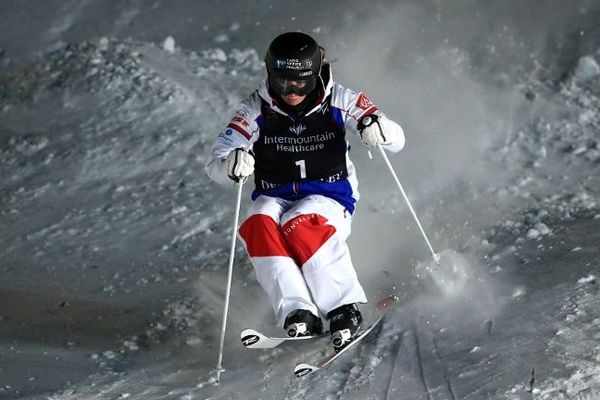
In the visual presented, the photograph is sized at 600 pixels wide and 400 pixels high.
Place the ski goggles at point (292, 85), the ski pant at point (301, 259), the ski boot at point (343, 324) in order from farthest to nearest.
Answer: the ski goggles at point (292, 85), the ski pant at point (301, 259), the ski boot at point (343, 324)

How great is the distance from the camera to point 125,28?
10195 millimetres

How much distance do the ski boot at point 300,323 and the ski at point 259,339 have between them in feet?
0.12

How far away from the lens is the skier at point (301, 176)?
5.23 meters

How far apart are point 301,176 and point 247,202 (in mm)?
2037

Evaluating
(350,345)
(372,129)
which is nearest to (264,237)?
(350,345)

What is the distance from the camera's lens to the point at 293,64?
5250mm

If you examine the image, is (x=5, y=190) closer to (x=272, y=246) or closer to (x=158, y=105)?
(x=158, y=105)

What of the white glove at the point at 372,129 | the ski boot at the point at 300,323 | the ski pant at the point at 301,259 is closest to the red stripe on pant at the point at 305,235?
the ski pant at the point at 301,259

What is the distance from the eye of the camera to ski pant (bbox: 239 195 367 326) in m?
5.21

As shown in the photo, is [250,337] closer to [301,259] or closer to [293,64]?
[301,259]

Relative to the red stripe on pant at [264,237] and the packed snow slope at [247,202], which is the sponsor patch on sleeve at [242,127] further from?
the packed snow slope at [247,202]

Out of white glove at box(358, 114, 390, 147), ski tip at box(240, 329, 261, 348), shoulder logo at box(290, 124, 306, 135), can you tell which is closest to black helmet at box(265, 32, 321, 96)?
shoulder logo at box(290, 124, 306, 135)

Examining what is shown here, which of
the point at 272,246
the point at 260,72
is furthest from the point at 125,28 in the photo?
the point at 272,246

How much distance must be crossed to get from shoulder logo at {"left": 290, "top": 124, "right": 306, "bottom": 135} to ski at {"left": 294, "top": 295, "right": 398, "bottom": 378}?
109 cm
